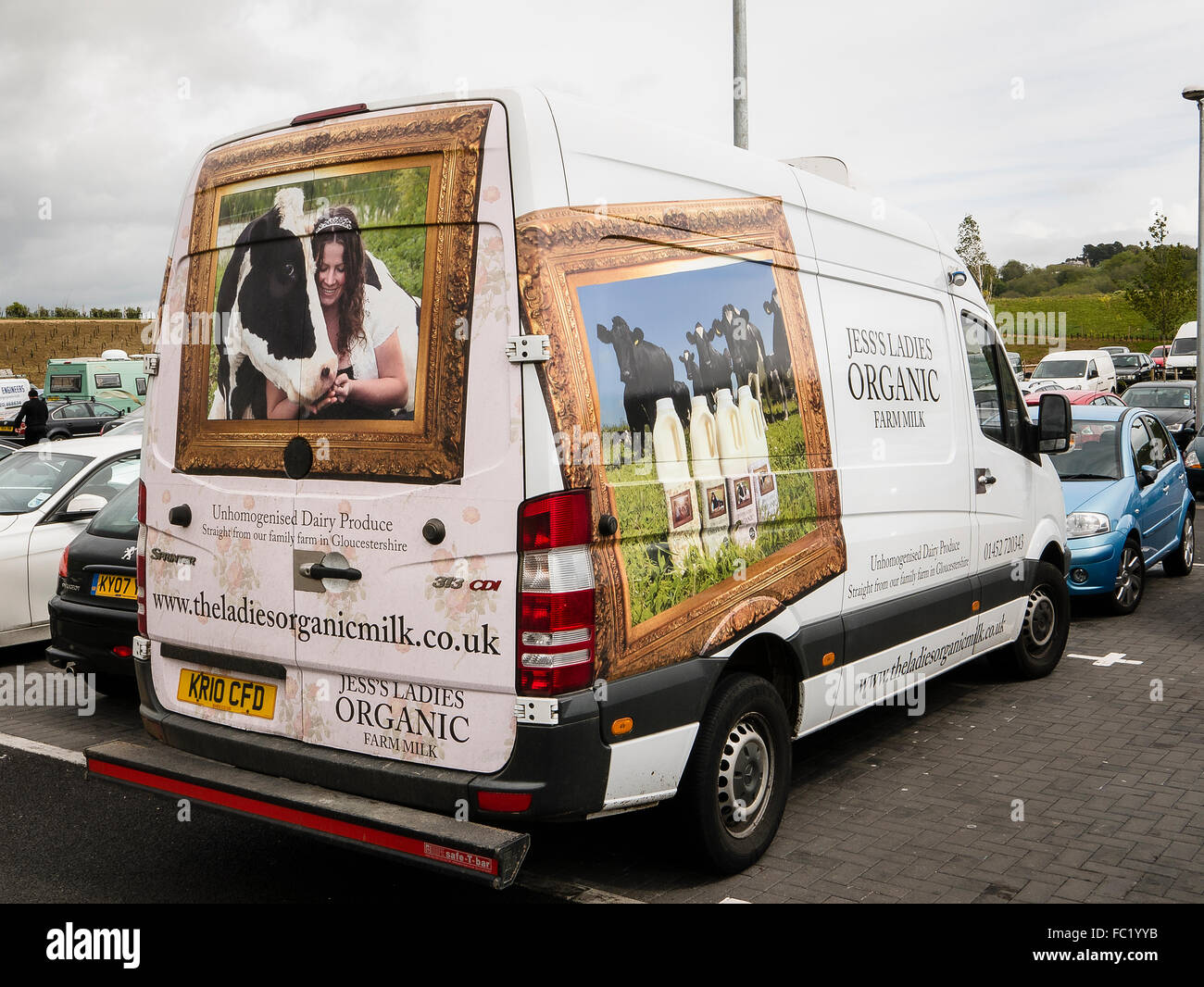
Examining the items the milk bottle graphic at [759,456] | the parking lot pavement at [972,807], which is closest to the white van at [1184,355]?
the parking lot pavement at [972,807]

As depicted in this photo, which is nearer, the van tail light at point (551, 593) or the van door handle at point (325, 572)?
the van tail light at point (551, 593)

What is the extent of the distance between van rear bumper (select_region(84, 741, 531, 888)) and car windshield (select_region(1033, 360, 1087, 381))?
34289 millimetres

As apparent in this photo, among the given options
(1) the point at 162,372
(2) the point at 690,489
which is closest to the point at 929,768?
(2) the point at 690,489

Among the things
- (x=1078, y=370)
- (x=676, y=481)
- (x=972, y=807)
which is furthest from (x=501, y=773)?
(x=1078, y=370)

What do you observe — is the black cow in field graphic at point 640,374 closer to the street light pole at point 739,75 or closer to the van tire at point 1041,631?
the van tire at point 1041,631

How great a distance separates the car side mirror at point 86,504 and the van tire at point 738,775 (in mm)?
5112

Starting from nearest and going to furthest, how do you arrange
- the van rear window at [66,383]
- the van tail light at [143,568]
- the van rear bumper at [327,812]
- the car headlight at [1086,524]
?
1. the van rear bumper at [327,812]
2. the van tail light at [143,568]
3. the car headlight at [1086,524]
4. the van rear window at [66,383]

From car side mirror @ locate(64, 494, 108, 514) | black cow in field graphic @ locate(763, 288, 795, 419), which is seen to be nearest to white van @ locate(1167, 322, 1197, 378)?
car side mirror @ locate(64, 494, 108, 514)

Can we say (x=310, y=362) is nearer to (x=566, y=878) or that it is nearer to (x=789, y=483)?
(x=789, y=483)

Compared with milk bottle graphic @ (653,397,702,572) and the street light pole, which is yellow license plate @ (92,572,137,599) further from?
the street light pole

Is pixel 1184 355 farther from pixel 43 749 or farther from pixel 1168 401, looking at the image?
pixel 43 749

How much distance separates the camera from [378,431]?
12.4ft

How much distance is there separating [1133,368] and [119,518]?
145 feet

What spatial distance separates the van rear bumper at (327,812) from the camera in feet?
11.2
